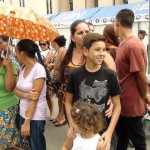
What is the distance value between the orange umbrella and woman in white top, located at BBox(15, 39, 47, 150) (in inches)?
3.9

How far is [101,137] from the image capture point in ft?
8.09

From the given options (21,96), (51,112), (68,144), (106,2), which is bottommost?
(51,112)

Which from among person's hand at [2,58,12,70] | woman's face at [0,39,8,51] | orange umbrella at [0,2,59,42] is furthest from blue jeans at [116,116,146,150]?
woman's face at [0,39,8,51]

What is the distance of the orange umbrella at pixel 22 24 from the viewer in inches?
128

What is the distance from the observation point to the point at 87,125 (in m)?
2.37

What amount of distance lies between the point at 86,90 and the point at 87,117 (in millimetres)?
328

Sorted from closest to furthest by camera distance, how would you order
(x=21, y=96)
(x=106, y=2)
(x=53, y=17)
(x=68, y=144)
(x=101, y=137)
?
(x=101, y=137), (x=68, y=144), (x=21, y=96), (x=53, y=17), (x=106, y=2)

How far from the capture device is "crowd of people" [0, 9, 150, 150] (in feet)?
8.29

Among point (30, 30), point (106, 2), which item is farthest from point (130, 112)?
point (106, 2)

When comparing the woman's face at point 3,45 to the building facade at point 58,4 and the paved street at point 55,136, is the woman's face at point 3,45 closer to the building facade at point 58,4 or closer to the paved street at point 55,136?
the paved street at point 55,136

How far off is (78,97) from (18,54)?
1.03 m

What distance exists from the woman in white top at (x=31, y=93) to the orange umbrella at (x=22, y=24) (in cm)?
10

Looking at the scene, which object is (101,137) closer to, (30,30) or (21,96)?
(21,96)

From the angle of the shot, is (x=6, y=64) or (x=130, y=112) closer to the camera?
(x=130, y=112)
